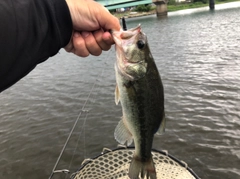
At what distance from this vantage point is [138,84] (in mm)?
2344

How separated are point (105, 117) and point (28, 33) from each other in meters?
7.15

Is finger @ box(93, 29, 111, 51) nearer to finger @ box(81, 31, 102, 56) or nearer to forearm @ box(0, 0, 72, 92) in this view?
finger @ box(81, 31, 102, 56)

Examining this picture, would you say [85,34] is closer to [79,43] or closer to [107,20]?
[79,43]

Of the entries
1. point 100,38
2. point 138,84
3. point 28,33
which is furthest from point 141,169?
point 28,33

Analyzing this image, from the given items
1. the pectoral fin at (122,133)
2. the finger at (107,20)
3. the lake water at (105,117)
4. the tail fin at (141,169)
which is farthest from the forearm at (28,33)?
the lake water at (105,117)

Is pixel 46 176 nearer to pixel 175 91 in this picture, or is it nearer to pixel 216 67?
pixel 175 91

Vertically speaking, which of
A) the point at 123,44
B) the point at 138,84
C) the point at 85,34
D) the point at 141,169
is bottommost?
the point at 141,169

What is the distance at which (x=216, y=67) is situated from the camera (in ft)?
40.3

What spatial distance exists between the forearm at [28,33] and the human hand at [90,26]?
0.32 meters

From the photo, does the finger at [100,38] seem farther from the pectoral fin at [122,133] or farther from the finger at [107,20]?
the pectoral fin at [122,133]

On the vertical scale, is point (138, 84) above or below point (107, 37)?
below

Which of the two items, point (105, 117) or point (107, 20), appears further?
point (105, 117)

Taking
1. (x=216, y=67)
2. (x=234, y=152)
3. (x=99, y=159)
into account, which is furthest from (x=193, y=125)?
(x=216, y=67)

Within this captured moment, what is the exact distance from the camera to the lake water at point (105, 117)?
6497mm
